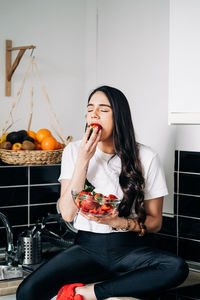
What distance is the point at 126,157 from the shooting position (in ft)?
6.52

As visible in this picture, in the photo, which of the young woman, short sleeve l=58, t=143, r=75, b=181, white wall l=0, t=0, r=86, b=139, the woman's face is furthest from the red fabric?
white wall l=0, t=0, r=86, b=139

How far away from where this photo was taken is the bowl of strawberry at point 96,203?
65.2 inches

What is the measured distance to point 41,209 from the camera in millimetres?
2555

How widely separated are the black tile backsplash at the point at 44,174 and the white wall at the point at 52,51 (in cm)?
28

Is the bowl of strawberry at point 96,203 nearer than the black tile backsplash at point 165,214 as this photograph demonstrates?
Yes

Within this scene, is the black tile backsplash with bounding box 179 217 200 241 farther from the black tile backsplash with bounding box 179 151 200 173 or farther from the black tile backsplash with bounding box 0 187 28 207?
the black tile backsplash with bounding box 0 187 28 207

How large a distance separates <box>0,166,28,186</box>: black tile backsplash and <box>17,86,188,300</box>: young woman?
467 millimetres

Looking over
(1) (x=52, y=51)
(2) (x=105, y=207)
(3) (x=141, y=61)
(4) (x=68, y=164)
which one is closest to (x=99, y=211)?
(2) (x=105, y=207)

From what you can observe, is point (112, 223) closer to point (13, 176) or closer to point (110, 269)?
point (110, 269)

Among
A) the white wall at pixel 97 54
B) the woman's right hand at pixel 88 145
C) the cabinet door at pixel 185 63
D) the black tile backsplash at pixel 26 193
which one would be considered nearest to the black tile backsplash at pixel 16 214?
the black tile backsplash at pixel 26 193

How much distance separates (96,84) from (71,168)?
87 centimetres

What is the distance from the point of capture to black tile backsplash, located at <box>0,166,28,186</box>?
2398 mm

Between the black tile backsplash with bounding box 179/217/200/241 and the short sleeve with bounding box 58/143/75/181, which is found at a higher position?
the short sleeve with bounding box 58/143/75/181

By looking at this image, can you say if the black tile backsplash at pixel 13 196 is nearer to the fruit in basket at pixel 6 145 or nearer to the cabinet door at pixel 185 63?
the fruit in basket at pixel 6 145
